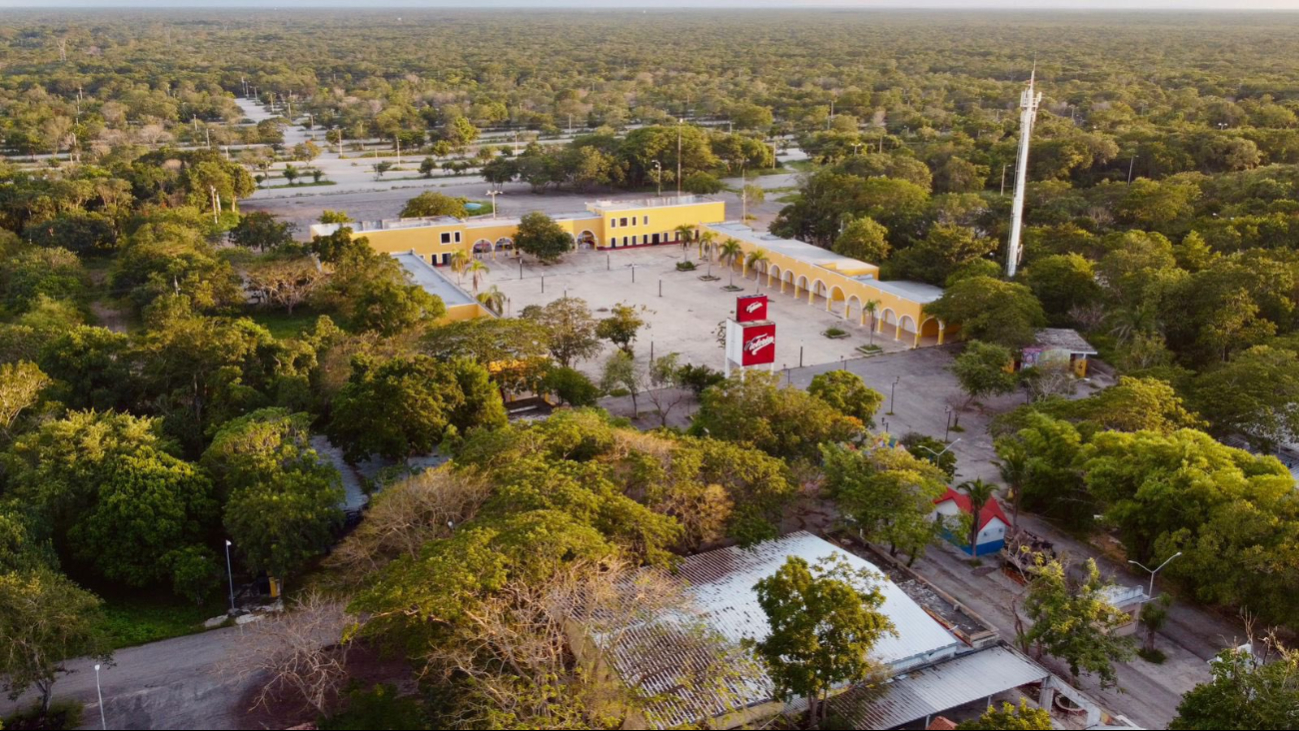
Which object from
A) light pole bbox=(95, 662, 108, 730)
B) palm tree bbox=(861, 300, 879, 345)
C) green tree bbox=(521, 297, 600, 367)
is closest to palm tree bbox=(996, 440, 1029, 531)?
green tree bbox=(521, 297, 600, 367)

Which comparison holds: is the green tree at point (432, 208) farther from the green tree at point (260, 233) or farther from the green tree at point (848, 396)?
the green tree at point (848, 396)

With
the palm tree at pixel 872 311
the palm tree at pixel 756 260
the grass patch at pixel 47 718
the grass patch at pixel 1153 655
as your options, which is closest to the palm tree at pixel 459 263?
the palm tree at pixel 756 260

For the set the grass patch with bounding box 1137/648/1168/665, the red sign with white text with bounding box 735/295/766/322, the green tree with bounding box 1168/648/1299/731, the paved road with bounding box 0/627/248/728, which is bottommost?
the grass patch with bounding box 1137/648/1168/665

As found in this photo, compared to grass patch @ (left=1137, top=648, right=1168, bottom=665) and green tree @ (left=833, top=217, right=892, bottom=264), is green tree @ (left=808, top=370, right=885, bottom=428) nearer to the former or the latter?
grass patch @ (left=1137, top=648, right=1168, bottom=665)

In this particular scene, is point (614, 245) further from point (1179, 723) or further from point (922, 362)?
point (1179, 723)

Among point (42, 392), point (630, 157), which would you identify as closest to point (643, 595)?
point (42, 392)

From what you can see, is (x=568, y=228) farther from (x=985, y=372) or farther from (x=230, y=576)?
(x=230, y=576)
